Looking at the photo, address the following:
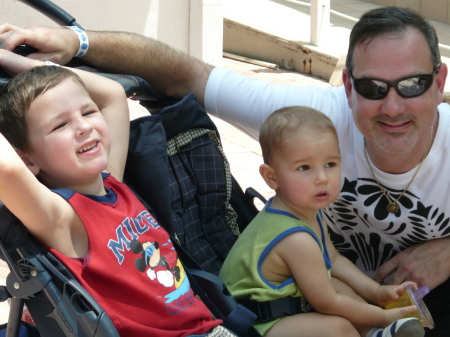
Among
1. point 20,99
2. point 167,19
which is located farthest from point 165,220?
point 167,19

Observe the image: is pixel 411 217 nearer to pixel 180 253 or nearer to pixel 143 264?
pixel 180 253

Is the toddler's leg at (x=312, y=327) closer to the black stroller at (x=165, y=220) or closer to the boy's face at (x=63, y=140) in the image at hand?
the black stroller at (x=165, y=220)

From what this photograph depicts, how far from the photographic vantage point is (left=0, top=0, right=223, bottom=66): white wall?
490 cm

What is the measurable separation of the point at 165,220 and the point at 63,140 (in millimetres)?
529

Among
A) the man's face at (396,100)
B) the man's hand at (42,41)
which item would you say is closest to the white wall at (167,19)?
the man's hand at (42,41)

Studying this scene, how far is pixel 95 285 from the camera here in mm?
1690

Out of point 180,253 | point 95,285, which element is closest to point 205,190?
point 180,253

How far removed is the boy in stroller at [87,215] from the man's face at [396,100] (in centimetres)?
89

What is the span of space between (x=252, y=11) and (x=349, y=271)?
7166 millimetres

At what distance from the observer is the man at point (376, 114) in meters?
2.20

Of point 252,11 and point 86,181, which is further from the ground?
point 86,181

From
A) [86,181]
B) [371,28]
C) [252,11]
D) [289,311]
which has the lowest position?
[252,11]

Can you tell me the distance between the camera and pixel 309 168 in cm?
207

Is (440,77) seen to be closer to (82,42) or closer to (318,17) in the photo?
(82,42)
